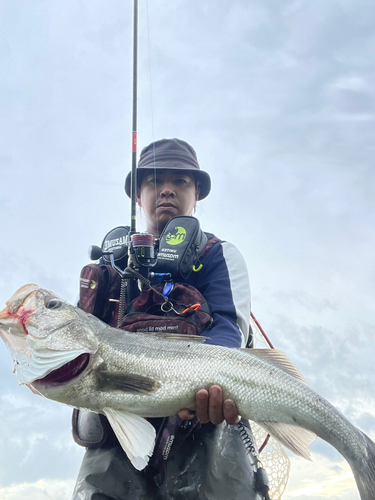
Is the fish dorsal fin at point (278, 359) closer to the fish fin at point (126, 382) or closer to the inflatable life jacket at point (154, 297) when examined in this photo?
the inflatable life jacket at point (154, 297)

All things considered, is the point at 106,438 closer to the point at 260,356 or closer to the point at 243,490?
the point at 243,490

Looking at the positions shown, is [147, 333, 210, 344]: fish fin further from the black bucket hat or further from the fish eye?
the black bucket hat

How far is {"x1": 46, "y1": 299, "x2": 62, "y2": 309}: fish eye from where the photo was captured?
3165 millimetres

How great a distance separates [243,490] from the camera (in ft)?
10.9

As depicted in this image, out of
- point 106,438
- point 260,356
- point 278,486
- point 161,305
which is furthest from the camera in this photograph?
point 278,486

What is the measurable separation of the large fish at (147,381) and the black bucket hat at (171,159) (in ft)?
9.17

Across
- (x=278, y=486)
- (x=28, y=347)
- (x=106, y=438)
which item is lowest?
(x=278, y=486)

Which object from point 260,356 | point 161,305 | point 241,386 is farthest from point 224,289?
point 241,386

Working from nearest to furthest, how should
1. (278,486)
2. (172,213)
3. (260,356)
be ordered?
(260,356) → (278,486) → (172,213)

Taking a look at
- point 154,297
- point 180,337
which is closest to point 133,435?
point 180,337

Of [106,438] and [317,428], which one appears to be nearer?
[317,428]

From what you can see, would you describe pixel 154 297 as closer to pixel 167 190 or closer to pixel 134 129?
pixel 167 190

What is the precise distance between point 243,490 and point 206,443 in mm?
447

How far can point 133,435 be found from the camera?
9.39 ft
